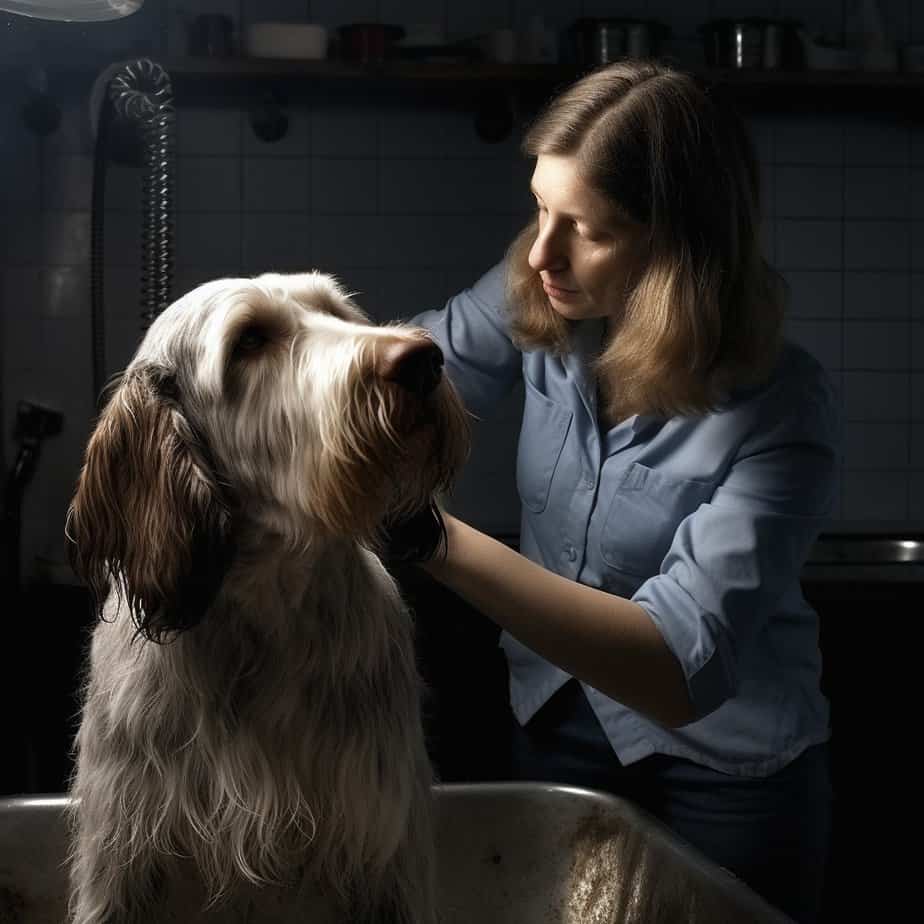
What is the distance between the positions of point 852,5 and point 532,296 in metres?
2.40

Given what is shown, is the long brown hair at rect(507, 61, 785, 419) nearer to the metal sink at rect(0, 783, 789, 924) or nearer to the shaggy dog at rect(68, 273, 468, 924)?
the shaggy dog at rect(68, 273, 468, 924)

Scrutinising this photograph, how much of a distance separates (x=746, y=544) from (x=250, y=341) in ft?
2.00

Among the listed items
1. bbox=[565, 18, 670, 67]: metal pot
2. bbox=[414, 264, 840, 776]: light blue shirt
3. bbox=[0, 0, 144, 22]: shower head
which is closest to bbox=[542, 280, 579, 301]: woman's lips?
bbox=[414, 264, 840, 776]: light blue shirt

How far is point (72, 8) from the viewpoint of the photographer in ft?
4.13

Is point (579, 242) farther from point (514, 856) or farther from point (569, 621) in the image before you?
point (514, 856)

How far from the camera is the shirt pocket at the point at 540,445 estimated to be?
1.77 meters

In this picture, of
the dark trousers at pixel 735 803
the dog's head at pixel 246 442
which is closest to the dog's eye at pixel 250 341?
the dog's head at pixel 246 442

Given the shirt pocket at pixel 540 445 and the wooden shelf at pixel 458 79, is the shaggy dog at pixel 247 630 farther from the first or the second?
the wooden shelf at pixel 458 79

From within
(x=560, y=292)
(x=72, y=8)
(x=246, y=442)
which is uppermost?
Result: (x=72, y=8)

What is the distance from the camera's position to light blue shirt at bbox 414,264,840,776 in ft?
4.86

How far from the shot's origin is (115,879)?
123 centimetres

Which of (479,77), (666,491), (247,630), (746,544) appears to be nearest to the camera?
(247,630)

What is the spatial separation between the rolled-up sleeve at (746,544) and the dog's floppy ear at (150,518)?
0.54 m

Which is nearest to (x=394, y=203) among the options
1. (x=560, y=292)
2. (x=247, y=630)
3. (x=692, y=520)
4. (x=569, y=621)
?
(x=560, y=292)
